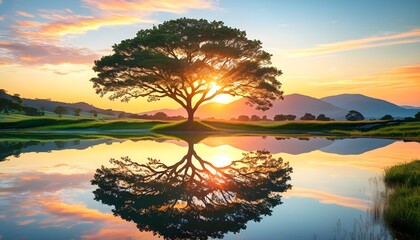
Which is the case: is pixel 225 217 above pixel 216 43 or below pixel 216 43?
below

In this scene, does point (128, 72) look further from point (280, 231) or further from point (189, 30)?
point (280, 231)

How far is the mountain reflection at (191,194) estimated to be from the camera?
25.9 ft

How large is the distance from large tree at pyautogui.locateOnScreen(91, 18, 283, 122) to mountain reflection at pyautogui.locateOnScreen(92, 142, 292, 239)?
1329 inches

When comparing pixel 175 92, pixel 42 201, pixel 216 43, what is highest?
pixel 216 43

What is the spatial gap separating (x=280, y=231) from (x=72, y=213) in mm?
4878

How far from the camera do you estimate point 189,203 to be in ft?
32.2

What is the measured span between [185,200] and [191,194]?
82cm

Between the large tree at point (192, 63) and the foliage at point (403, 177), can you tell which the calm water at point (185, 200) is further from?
the large tree at point (192, 63)

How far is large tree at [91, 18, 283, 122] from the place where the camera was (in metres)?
50.1

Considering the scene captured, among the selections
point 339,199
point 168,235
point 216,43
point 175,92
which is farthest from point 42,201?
point 175,92

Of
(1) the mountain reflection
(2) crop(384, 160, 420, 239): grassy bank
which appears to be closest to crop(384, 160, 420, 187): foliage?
(2) crop(384, 160, 420, 239): grassy bank

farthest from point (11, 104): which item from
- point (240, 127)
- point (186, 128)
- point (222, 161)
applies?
point (222, 161)

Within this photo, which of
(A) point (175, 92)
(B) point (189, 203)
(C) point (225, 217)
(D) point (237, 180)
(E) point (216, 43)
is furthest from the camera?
(A) point (175, 92)

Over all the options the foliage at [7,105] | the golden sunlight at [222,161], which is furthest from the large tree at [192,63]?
the foliage at [7,105]
